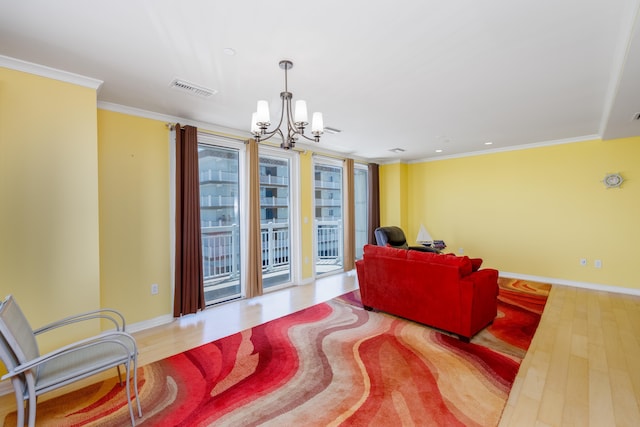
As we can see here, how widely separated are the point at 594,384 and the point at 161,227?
14.2 ft

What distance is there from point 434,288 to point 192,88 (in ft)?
10.2

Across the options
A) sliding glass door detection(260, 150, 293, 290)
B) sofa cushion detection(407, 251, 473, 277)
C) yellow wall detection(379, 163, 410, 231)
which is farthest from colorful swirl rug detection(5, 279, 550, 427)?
yellow wall detection(379, 163, 410, 231)

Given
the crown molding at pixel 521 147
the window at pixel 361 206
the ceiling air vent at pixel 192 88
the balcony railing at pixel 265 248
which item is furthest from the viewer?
the window at pixel 361 206

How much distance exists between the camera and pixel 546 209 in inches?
194

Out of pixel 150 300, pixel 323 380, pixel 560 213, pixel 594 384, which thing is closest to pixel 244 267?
pixel 150 300

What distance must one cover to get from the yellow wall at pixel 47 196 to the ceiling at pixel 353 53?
0.31 metres

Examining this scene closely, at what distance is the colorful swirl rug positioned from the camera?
1.87m

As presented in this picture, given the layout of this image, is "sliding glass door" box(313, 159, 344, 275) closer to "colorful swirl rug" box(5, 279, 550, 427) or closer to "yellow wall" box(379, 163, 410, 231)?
"yellow wall" box(379, 163, 410, 231)

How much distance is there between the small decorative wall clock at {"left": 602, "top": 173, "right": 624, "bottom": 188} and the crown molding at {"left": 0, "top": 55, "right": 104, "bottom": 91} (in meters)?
6.65

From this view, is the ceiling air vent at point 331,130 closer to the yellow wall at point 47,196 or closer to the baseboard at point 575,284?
the yellow wall at point 47,196

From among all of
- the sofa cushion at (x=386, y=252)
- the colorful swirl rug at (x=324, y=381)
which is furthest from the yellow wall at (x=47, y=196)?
the sofa cushion at (x=386, y=252)

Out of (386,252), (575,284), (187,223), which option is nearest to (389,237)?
(386,252)

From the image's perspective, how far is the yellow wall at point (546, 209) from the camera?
14.1 feet

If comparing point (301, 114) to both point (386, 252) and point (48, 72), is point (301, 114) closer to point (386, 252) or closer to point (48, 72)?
point (386, 252)
